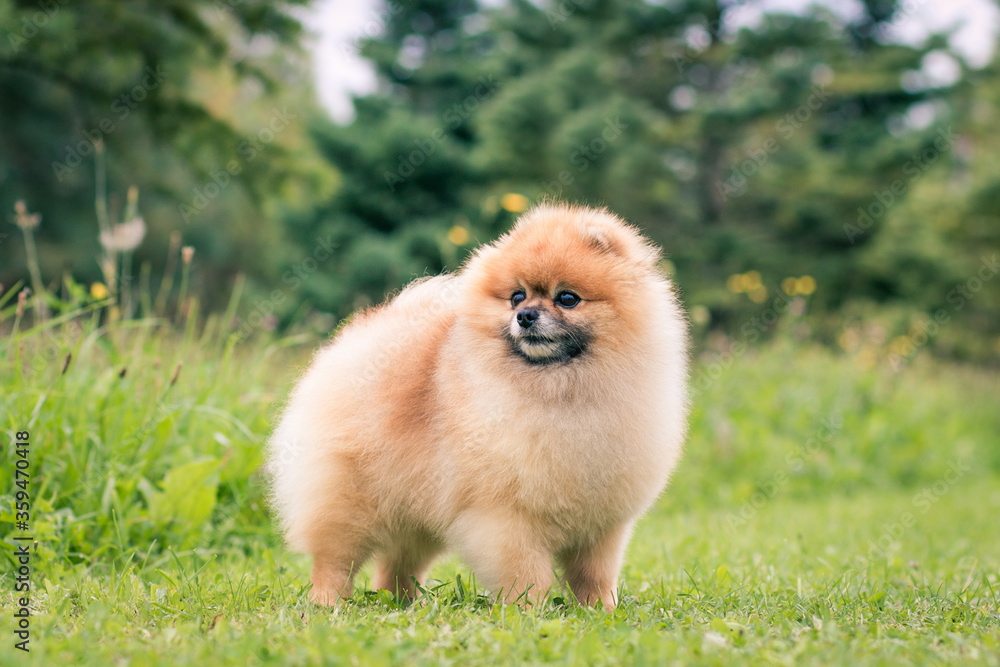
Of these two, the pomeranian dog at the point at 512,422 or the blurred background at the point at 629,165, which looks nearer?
the pomeranian dog at the point at 512,422

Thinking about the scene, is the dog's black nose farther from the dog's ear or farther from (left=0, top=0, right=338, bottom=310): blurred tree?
(left=0, top=0, right=338, bottom=310): blurred tree

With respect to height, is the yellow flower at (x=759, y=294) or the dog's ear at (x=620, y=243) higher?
the dog's ear at (x=620, y=243)

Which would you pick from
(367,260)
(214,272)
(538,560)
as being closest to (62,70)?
(367,260)

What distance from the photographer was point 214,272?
2033cm

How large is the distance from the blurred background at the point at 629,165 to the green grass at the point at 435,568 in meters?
2.72

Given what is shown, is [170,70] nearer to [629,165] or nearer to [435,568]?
[435,568]

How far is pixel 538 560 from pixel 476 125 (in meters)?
11.6

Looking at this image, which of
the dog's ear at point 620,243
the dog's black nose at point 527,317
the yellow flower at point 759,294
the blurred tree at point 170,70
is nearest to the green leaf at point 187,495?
the dog's black nose at point 527,317

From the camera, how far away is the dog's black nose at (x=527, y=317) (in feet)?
8.76

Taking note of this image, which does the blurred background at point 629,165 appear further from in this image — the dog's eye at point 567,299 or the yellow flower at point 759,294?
the dog's eye at point 567,299

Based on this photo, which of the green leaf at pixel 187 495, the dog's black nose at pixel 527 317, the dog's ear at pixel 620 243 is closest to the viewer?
the dog's black nose at pixel 527 317

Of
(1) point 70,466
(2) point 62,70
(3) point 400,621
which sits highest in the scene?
(2) point 62,70

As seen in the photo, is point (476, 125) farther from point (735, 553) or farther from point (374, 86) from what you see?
point (735, 553)

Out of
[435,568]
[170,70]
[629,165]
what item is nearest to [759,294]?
[629,165]
